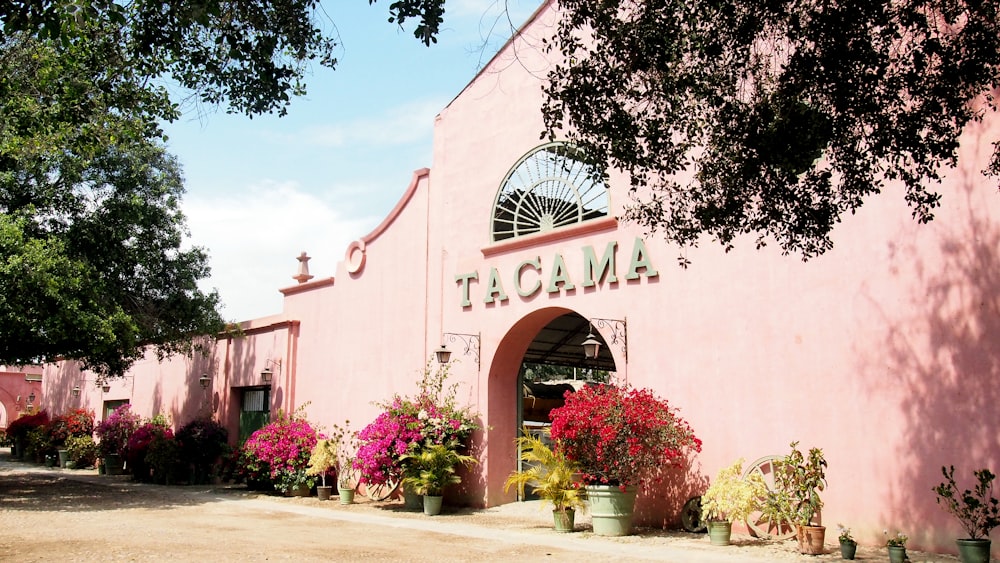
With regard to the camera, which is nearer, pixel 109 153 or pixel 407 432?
pixel 407 432

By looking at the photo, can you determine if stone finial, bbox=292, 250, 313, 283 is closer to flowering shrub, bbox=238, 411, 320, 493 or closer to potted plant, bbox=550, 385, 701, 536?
flowering shrub, bbox=238, 411, 320, 493

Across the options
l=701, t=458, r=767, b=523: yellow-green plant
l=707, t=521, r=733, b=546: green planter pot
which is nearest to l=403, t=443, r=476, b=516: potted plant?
l=701, t=458, r=767, b=523: yellow-green plant

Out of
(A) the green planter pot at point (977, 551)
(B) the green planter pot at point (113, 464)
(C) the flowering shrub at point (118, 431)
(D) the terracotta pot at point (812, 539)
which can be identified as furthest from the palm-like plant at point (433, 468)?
(B) the green planter pot at point (113, 464)

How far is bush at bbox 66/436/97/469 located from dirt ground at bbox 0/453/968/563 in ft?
27.4

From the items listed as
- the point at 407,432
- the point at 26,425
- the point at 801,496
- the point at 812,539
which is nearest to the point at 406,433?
the point at 407,432

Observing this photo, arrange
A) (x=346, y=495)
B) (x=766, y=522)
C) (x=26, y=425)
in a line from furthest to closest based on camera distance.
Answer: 1. (x=26, y=425)
2. (x=346, y=495)
3. (x=766, y=522)

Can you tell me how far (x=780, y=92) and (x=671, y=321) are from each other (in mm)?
4943

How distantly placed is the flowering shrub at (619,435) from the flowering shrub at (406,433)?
3.21 meters

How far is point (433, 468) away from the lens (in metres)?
13.7

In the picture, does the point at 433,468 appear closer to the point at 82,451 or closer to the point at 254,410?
the point at 254,410

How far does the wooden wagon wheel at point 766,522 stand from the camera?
33.4 ft

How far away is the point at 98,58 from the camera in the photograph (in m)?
7.96

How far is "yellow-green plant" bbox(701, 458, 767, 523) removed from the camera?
9.84 m

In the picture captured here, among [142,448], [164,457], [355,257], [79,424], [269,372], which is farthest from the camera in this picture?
[79,424]
